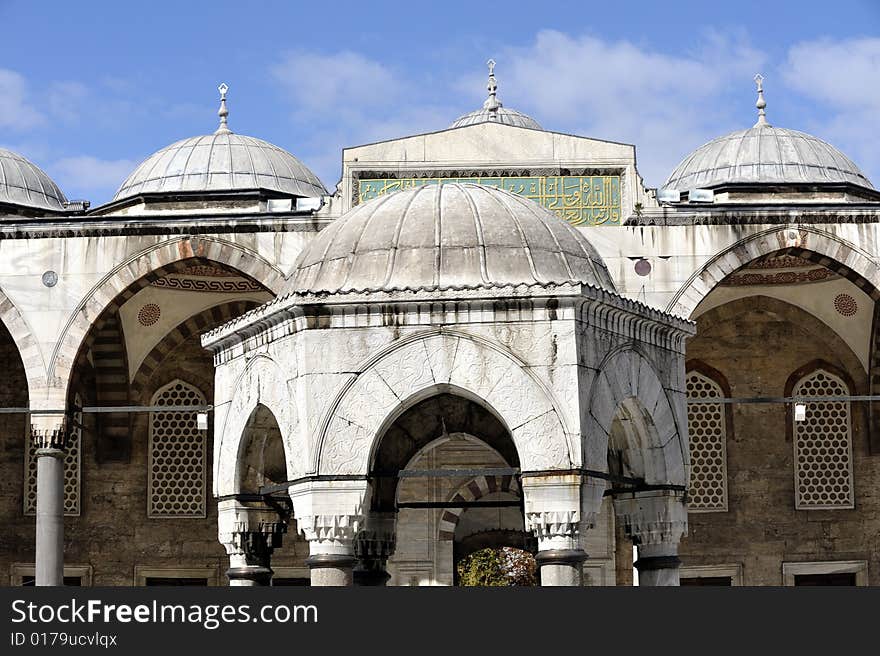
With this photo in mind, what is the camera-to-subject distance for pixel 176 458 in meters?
18.2

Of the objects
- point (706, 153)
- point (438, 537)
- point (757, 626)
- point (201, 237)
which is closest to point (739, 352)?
point (706, 153)

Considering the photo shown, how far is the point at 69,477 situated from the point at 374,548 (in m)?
10.9

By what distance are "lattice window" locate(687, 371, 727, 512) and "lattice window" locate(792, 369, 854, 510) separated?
781 mm

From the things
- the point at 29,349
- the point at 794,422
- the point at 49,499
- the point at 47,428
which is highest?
the point at 29,349

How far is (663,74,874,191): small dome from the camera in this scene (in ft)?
59.8

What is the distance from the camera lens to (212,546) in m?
18.0

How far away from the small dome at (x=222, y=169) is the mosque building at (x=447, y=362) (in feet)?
0.15

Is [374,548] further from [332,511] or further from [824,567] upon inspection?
[824,567]

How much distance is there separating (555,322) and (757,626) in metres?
1.89

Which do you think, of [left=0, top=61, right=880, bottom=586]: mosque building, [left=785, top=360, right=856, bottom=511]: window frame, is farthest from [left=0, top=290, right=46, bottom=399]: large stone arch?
[left=785, top=360, right=856, bottom=511]: window frame

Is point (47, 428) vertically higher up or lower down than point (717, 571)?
higher up

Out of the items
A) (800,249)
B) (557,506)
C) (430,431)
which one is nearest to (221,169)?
(800,249)

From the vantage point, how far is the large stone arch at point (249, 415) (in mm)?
6922

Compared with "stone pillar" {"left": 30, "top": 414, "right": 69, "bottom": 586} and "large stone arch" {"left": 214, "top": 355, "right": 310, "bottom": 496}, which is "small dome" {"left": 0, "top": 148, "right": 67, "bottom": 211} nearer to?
"stone pillar" {"left": 30, "top": 414, "right": 69, "bottom": 586}
